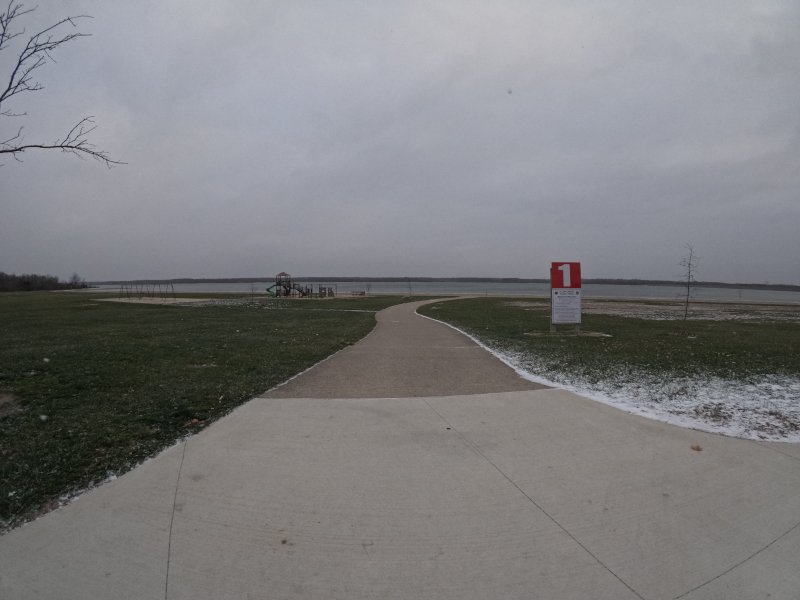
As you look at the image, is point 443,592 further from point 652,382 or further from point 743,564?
point 652,382

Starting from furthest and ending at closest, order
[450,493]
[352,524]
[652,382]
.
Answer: [652,382]
[450,493]
[352,524]

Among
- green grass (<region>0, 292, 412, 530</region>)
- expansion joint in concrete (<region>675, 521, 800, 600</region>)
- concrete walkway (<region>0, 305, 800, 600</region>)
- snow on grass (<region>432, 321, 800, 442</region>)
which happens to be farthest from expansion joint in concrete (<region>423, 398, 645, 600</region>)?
green grass (<region>0, 292, 412, 530</region>)

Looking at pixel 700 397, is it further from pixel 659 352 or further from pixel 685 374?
pixel 659 352

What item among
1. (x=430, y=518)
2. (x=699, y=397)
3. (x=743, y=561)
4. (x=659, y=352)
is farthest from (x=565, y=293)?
(x=430, y=518)

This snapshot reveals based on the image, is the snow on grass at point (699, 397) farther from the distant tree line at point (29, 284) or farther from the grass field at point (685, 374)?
the distant tree line at point (29, 284)

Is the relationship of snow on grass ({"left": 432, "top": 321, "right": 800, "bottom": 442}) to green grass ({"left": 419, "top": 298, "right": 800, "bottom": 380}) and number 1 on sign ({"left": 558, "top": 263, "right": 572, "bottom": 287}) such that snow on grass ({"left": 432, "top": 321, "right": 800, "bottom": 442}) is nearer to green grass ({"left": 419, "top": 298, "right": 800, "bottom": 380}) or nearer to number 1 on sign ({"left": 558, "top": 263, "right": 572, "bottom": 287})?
green grass ({"left": 419, "top": 298, "right": 800, "bottom": 380})

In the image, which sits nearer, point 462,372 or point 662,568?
point 662,568

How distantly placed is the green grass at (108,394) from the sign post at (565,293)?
6.49 meters

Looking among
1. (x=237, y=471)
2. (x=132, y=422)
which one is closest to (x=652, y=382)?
(x=237, y=471)

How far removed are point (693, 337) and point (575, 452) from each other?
11123 mm

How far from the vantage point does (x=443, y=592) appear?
7.41 ft

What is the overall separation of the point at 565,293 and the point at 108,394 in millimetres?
12240

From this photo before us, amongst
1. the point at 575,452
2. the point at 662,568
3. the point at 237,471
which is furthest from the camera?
the point at 575,452

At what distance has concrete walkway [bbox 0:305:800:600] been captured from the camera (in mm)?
2326
